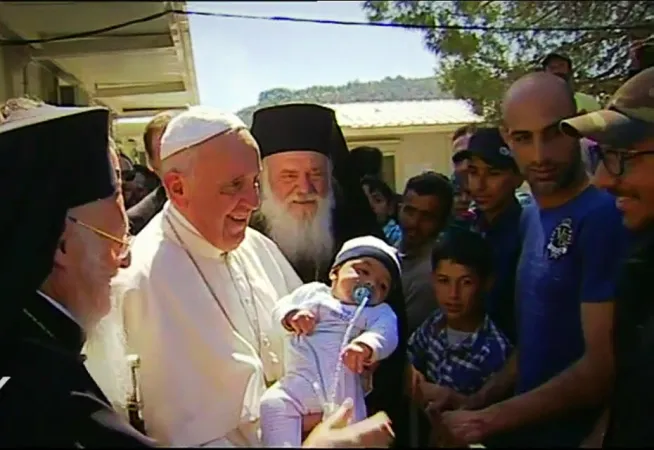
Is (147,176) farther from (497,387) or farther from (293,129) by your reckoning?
(497,387)

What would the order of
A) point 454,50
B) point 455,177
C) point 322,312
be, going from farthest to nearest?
point 454,50, point 455,177, point 322,312

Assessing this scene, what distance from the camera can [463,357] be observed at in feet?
10.3

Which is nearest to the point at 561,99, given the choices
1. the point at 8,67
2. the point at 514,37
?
the point at 514,37

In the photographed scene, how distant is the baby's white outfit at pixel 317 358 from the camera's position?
260 centimetres

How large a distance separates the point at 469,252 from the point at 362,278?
0.51 meters

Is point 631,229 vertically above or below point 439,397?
above

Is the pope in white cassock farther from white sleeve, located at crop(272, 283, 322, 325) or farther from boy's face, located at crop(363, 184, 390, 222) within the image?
boy's face, located at crop(363, 184, 390, 222)

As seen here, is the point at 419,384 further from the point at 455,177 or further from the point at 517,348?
the point at 455,177

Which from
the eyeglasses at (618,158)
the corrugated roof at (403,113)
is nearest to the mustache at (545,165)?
the eyeglasses at (618,158)

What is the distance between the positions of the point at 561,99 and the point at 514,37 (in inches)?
71.6

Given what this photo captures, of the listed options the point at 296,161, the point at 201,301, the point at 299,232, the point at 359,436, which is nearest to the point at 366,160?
the point at 296,161

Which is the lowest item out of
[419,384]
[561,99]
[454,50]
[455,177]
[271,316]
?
[419,384]

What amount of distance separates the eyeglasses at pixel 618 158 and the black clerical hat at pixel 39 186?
1.24 m

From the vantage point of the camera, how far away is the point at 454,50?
4543 mm
